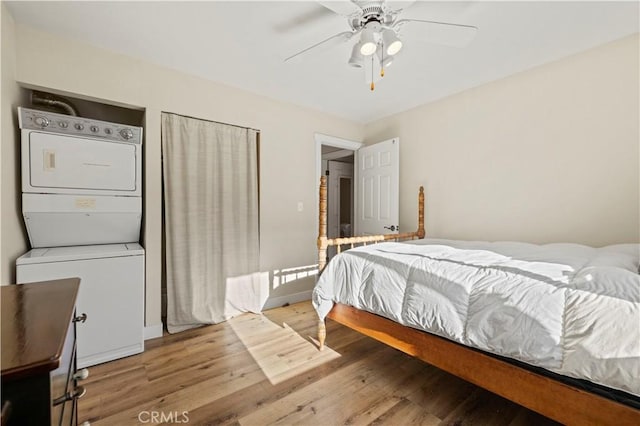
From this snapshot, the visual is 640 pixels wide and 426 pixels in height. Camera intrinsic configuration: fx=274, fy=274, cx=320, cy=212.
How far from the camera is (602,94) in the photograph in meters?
2.16

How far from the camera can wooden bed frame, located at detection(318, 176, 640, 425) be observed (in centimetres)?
107

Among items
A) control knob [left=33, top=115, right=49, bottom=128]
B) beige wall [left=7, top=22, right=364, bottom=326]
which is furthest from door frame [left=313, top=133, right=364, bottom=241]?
control knob [left=33, top=115, right=49, bottom=128]

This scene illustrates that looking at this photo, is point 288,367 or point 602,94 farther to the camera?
point 602,94

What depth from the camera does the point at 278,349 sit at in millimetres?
2244

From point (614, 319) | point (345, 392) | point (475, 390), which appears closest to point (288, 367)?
point (345, 392)

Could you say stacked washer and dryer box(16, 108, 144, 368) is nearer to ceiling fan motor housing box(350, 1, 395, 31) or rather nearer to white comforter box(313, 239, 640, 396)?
white comforter box(313, 239, 640, 396)

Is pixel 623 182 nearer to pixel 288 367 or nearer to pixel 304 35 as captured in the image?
pixel 304 35

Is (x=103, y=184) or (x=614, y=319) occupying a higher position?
(x=103, y=184)

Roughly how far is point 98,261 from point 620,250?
3583mm

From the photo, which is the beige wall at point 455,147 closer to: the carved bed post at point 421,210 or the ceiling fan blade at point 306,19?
the carved bed post at point 421,210

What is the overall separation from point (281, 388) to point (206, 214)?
5.66 feet

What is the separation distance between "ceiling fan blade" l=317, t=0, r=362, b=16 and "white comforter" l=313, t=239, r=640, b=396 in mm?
1520

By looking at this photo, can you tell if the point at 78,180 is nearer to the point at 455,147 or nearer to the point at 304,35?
the point at 304,35

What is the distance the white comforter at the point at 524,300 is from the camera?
103cm
